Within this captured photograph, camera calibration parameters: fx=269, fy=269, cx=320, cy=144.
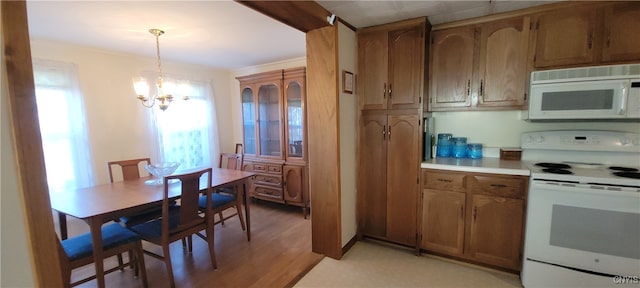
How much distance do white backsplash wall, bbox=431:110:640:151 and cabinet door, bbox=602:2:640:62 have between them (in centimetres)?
57

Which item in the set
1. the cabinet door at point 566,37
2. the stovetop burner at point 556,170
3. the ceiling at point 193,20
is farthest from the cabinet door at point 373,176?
the cabinet door at point 566,37

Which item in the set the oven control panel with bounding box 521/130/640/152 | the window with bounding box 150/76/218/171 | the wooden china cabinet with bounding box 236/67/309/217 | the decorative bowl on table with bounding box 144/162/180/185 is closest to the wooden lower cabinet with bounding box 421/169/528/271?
the oven control panel with bounding box 521/130/640/152

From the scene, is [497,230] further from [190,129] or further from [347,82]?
[190,129]

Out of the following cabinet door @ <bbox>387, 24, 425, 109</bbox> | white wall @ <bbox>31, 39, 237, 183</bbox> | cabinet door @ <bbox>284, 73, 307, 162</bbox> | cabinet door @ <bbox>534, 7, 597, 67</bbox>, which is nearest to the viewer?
cabinet door @ <bbox>534, 7, 597, 67</bbox>

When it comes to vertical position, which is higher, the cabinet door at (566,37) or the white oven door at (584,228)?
the cabinet door at (566,37)

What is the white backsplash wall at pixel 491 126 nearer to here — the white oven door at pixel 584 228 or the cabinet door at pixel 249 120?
the white oven door at pixel 584 228

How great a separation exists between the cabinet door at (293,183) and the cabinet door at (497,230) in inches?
81.6

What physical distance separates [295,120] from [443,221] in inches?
86.8

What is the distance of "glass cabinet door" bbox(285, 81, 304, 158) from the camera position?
3.64 meters

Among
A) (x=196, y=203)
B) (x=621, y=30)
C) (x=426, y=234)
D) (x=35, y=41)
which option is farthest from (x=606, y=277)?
(x=35, y=41)

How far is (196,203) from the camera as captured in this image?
89.1 inches

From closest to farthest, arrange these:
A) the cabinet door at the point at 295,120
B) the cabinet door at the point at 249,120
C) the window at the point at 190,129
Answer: the cabinet door at the point at 295,120
the window at the point at 190,129
the cabinet door at the point at 249,120

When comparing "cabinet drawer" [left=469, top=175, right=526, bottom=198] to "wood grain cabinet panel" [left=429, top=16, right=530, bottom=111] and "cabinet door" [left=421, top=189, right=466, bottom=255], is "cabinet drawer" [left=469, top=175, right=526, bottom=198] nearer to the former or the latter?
"cabinet door" [left=421, top=189, right=466, bottom=255]

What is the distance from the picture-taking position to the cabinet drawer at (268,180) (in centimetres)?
384
